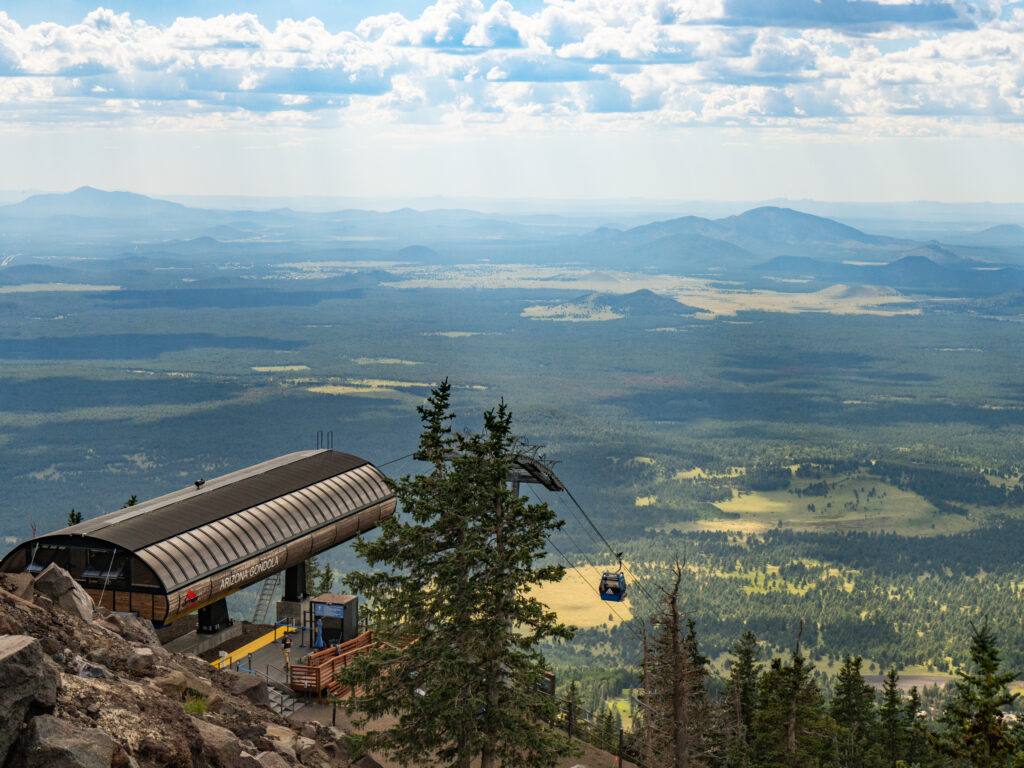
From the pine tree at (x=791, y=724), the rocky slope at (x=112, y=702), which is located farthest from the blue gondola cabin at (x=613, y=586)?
the rocky slope at (x=112, y=702)

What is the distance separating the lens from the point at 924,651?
6978 inches

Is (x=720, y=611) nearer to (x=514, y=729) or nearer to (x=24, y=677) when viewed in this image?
(x=514, y=729)

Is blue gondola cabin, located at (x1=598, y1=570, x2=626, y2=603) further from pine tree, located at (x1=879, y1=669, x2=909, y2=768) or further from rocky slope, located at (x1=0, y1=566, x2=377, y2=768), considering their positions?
pine tree, located at (x1=879, y1=669, x2=909, y2=768)

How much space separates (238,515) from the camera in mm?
42969

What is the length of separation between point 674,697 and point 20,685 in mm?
24707

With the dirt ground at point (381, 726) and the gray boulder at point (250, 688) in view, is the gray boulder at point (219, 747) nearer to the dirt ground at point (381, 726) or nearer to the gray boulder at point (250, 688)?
the gray boulder at point (250, 688)

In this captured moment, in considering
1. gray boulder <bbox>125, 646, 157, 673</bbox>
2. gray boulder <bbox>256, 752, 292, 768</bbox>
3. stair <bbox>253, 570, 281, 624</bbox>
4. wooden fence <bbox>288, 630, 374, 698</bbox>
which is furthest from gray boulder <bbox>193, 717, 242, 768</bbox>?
stair <bbox>253, 570, 281, 624</bbox>

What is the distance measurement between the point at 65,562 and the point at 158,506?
513 cm

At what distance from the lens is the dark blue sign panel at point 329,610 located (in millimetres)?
42938

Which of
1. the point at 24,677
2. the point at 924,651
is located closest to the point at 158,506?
the point at 24,677

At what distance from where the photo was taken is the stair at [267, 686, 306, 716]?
119 ft

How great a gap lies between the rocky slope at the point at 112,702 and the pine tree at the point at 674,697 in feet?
35.3

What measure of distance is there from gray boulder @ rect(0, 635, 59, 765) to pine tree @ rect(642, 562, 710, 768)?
18.9m

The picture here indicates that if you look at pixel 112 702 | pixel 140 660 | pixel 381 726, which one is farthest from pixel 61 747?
pixel 381 726
